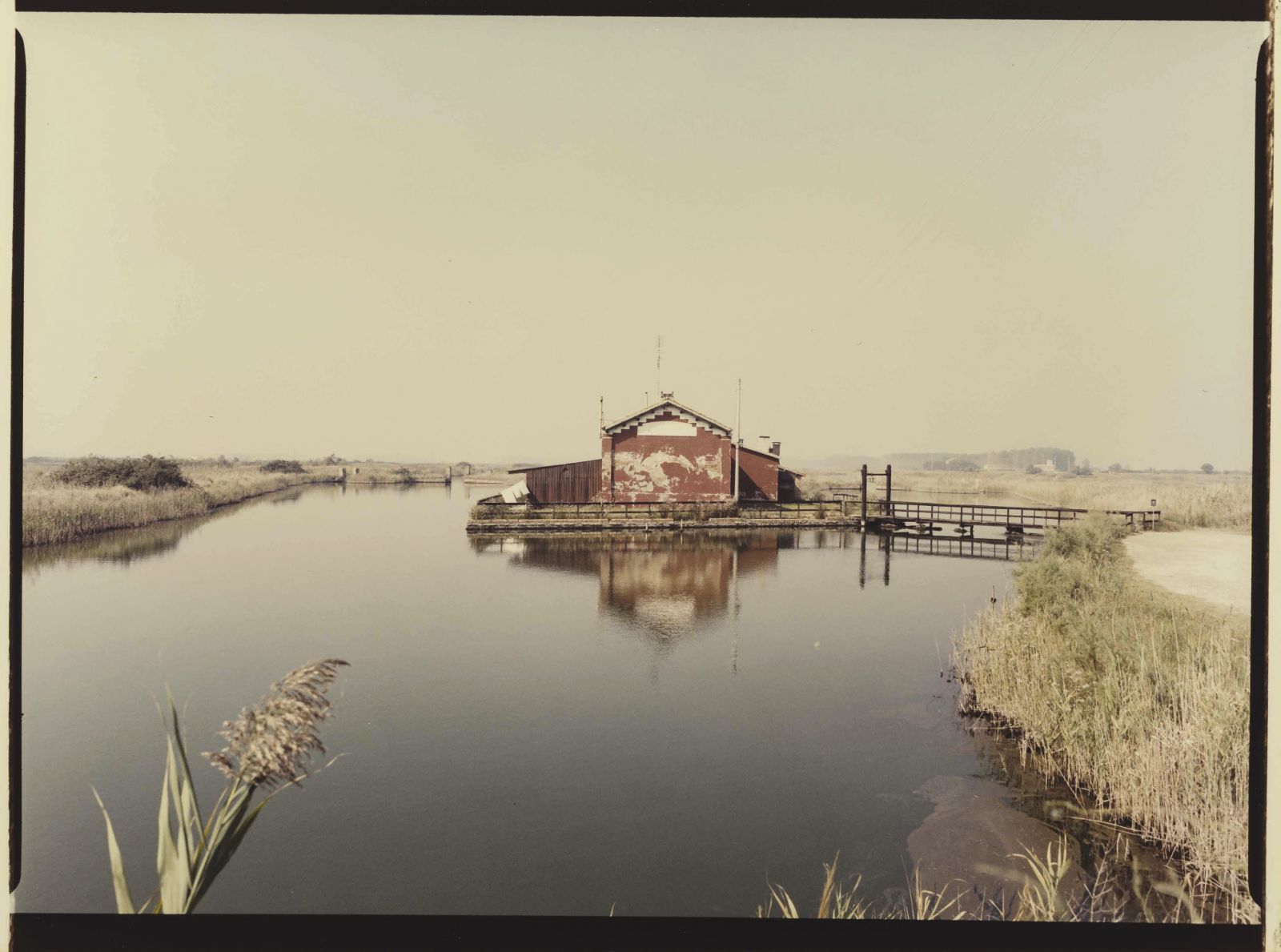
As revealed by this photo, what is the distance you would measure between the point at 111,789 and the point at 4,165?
245 inches

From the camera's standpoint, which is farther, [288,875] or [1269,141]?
[288,875]

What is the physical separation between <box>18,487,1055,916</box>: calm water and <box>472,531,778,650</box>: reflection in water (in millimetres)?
162

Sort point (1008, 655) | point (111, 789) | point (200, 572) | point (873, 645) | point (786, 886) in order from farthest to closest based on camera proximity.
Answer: point (200, 572) < point (873, 645) < point (1008, 655) < point (111, 789) < point (786, 886)

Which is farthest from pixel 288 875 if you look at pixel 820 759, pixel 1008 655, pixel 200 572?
pixel 200 572

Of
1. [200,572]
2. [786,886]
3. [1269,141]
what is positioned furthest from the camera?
[200,572]

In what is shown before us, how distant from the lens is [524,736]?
25.2 ft

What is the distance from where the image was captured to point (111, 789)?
21.8 ft

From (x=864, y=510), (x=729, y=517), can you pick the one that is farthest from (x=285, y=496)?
(x=864, y=510)

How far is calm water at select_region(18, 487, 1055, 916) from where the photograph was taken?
17.9 feet

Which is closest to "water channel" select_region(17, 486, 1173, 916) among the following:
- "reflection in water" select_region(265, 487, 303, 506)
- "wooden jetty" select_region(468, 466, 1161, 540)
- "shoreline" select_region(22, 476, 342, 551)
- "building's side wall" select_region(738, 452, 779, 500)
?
"shoreline" select_region(22, 476, 342, 551)

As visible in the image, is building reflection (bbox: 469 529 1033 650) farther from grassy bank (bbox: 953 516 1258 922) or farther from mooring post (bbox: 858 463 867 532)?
grassy bank (bbox: 953 516 1258 922)

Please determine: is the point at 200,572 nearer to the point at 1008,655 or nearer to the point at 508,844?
the point at 508,844

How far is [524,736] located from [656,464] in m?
17.7

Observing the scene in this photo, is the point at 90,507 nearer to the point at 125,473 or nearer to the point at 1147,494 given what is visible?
the point at 125,473
